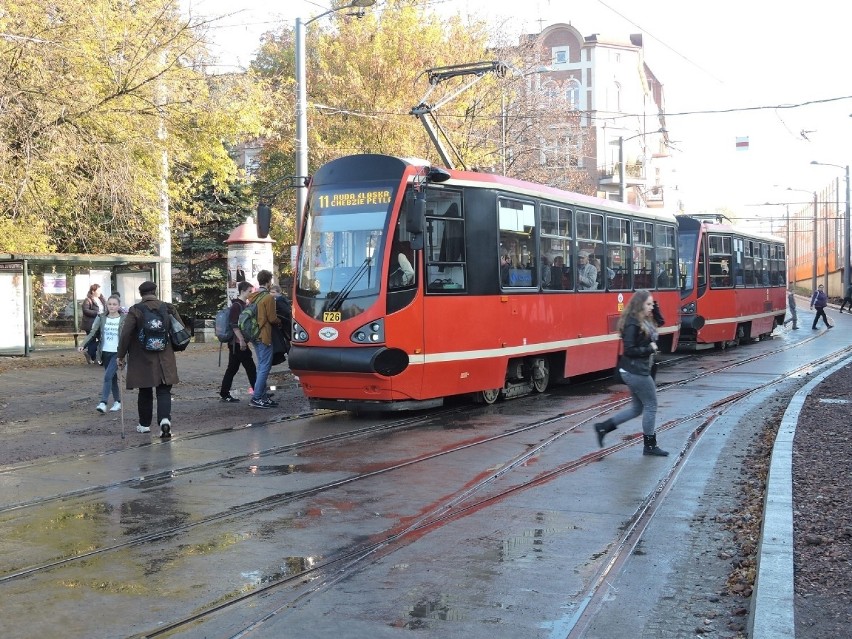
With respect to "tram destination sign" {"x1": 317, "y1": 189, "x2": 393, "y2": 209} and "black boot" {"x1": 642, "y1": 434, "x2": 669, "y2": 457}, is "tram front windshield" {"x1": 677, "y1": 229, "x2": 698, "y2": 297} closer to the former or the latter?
"tram destination sign" {"x1": 317, "y1": 189, "x2": 393, "y2": 209}

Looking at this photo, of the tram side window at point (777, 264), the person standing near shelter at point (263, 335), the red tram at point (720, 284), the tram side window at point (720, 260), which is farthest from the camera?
the tram side window at point (777, 264)

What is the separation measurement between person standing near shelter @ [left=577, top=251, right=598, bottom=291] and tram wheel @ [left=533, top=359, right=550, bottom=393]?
148 cm

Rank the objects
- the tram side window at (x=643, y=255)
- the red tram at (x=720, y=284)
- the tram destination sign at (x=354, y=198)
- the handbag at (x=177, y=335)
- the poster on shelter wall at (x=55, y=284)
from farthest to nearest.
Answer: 1. the red tram at (x=720, y=284)
2. the poster on shelter wall at (x=55, y=284)
3. the tram side window at (x=643, y=255)
4. the tram destination sign at (x=354, y=198)
5. the handbag at (x=177, y=335)

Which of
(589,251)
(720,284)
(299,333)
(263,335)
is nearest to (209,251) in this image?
(720,284)

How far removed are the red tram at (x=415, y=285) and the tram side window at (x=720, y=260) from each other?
40.7ft

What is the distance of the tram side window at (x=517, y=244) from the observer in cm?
1424

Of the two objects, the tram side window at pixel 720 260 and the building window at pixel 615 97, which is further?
the building window at pixel 615 97

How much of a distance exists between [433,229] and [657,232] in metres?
9.31

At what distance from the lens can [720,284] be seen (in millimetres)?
27250

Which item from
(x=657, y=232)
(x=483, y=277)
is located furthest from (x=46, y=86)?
(x=657, y=232)

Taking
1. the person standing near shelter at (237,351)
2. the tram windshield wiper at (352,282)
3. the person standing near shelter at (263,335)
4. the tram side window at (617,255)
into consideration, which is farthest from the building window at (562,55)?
the tram windshield wiper at (352,282)

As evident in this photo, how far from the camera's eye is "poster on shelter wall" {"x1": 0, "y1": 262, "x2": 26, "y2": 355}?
23.3 meters

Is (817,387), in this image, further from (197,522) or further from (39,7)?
(39,7)

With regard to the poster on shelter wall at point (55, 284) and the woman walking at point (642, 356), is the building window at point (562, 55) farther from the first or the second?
the woman walking at point (642, 356)
